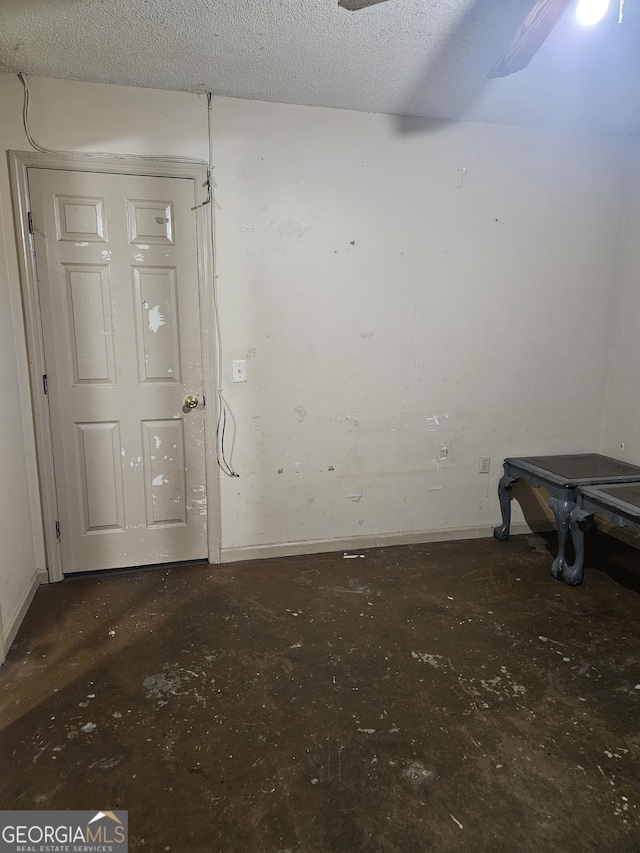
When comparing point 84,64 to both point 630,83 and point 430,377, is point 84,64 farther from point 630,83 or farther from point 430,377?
point 630,83

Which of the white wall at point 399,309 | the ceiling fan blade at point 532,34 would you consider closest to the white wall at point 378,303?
the white wall at point 399,309

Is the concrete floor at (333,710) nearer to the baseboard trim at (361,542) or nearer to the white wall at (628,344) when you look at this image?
the baseboard trim at (361,542)

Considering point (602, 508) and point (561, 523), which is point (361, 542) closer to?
point (561, 523)

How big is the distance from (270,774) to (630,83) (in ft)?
10.8

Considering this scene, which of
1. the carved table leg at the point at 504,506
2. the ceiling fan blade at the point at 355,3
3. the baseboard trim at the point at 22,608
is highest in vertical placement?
the ceiling fan blade at the point at 355,3

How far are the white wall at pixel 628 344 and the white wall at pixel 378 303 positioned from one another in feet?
0.24

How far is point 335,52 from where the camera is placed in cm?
215

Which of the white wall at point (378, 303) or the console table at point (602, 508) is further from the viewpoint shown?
the white wall at point (378, 303)

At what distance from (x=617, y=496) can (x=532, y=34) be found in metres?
1.98

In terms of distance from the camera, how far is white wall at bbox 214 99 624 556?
2721 mm

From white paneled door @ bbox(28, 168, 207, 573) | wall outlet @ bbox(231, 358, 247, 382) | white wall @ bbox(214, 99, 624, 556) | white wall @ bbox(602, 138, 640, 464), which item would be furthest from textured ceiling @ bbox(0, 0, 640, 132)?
wall outlet @ bbox(231, 358, 247, 382)

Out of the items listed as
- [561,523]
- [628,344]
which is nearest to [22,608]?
[561,523]

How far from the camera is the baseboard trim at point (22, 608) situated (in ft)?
6.98

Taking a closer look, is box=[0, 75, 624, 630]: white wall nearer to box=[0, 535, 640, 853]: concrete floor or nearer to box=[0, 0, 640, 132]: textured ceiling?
box=[0, 0, 640, 132]: textured ceiling
